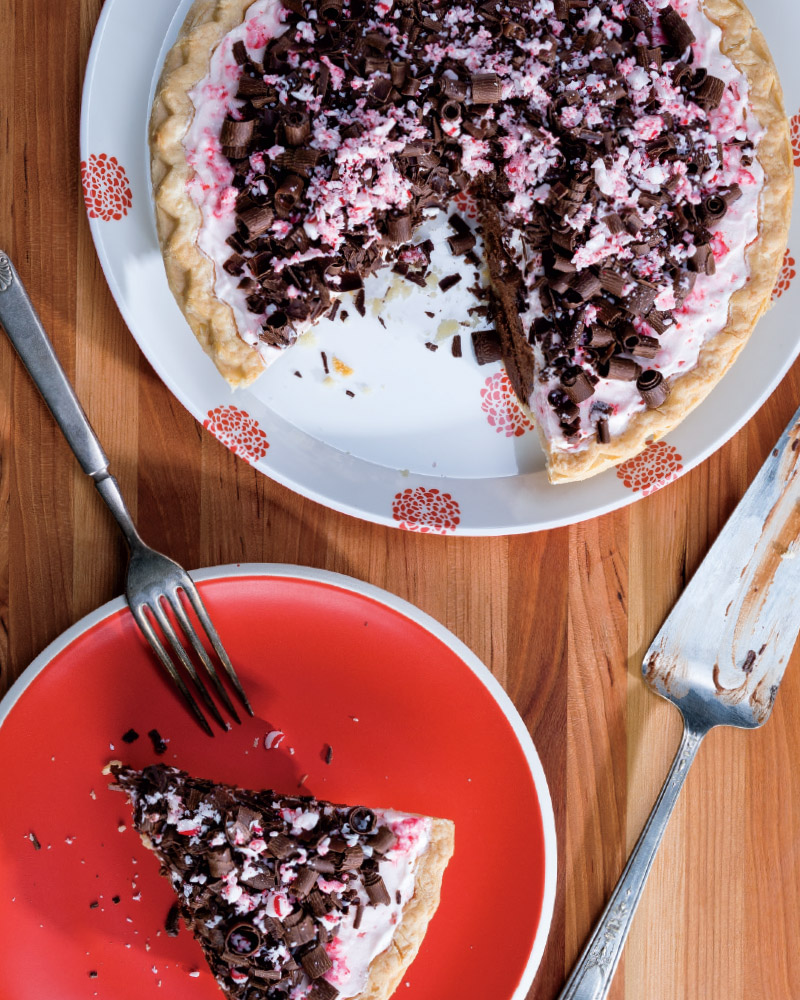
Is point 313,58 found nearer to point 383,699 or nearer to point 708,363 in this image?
point 708,363

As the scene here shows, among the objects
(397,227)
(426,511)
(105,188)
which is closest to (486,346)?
(397,227)

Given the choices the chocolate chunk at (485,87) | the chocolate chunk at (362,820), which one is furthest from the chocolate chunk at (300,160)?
the chocolate chunk at (362,820)

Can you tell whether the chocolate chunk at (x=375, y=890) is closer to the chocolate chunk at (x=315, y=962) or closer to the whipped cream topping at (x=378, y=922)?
the whipped cream topping at (x=378, y=922)

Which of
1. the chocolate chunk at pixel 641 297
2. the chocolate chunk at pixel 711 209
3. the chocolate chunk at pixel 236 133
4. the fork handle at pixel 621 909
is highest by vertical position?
the chocolate chunk at pixel 236 133

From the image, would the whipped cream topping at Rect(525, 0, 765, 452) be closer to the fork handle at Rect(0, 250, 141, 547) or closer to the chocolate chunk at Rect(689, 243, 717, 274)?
the chocolate chunk at Rect(689, 243, 717, 274)

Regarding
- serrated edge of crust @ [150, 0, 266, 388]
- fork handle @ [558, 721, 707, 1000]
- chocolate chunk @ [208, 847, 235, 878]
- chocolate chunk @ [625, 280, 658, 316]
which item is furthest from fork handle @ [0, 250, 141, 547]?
fork handle @ [558, 721, 707, 1000]

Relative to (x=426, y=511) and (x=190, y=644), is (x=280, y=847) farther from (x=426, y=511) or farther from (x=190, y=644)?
(x=426, y=511)
